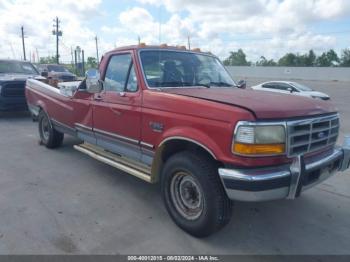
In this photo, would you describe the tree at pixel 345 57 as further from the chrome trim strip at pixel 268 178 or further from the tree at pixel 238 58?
the chrome trim strip at pixel 268 178

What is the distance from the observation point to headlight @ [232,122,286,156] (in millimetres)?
2928

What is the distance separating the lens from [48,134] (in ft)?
22.7

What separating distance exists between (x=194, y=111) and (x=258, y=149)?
2.47 ft

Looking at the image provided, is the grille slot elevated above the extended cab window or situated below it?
below

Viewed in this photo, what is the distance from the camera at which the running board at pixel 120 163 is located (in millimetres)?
4078

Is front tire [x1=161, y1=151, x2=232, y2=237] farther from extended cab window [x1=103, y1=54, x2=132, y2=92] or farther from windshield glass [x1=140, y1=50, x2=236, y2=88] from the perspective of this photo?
extended cab window [x1=103, y1=54, x2=132, y2=92]

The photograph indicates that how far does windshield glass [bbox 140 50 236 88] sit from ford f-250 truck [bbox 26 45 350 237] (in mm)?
15

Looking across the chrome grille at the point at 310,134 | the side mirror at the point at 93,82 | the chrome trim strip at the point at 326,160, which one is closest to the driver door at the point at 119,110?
the side mirror at the point at 93,82

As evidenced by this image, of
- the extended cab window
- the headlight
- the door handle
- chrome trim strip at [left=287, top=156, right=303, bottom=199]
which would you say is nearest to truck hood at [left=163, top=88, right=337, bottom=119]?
the headlight

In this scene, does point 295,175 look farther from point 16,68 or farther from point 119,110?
point 16,68

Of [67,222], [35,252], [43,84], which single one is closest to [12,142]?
[43,84]

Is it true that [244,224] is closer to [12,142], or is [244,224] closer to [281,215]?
[281,215]

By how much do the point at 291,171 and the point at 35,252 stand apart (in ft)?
8.37

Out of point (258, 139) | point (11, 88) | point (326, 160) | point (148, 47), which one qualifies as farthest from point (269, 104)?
point (11, 88)
